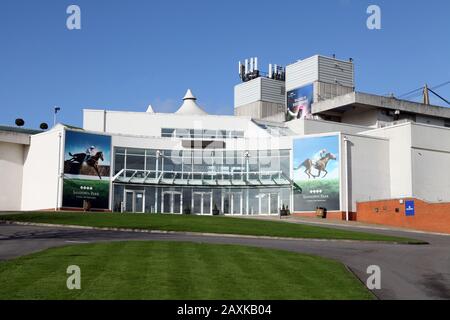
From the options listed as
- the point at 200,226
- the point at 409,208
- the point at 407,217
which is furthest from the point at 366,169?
the point at 200,226

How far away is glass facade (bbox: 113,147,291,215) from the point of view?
55.3 m

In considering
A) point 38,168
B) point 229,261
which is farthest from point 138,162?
point 229,261

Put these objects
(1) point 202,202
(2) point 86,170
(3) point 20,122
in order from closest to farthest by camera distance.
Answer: (2) point 86,170, (1) point 202,202, (3) point 20,122

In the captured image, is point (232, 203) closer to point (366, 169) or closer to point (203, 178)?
point (203, 178)

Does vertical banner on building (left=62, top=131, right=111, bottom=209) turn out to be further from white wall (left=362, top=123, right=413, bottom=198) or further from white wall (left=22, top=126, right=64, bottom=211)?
white wall (left=362, top=123, right=413, bottom=198)

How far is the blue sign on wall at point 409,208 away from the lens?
46031mm

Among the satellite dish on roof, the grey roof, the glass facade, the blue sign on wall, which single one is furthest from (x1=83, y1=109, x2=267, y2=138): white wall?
the blue sign on wall

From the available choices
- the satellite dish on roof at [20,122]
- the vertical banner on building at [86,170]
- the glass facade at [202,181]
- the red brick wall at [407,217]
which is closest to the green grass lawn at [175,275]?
the red brick wall at [407,217]

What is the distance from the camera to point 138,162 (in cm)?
5653

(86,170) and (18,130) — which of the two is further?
(18,130)

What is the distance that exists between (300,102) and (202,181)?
26.9 metres

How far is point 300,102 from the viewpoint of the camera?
79.7 m


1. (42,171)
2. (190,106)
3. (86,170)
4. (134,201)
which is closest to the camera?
(86,170)
